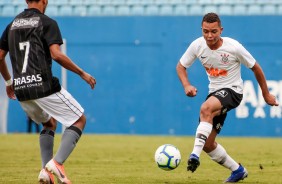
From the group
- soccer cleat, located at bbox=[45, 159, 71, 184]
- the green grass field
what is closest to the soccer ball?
the green grass field

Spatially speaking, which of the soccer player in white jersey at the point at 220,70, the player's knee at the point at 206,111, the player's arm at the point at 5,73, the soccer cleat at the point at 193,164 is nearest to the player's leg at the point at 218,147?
the soccer player in white jersey at the point at 220,70

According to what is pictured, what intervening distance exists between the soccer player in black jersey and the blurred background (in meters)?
12.7

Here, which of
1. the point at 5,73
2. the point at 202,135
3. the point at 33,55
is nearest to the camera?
the point at 33,55

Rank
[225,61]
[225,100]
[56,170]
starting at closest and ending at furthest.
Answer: [56,170] → [225,100] → [225,61]

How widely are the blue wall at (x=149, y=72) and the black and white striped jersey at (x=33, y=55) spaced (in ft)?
42.2

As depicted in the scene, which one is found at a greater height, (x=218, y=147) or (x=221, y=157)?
(x=218, y=147)

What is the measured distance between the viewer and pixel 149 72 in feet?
68.9

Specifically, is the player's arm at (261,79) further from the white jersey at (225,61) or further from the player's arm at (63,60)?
the player's arm at (63,60)

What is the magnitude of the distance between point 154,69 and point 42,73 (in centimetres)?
1326

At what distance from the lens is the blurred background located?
20.5 meters

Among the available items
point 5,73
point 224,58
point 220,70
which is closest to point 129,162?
point 220,70

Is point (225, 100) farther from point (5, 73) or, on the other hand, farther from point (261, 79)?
point (5, 73)

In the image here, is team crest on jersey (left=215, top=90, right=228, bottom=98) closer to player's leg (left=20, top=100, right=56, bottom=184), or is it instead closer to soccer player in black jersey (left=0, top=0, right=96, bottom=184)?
soccer player in black jersey (left=0, top=0, right=96, bottom=184)

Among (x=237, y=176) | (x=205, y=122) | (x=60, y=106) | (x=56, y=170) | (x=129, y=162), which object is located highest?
(x=60, y=106)
